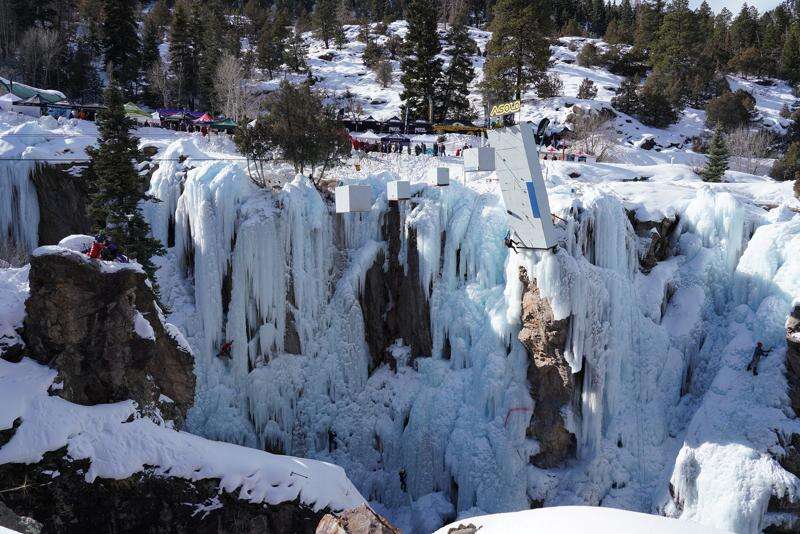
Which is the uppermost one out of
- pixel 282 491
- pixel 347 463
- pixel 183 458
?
pixel 183 458

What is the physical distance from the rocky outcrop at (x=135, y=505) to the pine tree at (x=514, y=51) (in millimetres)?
Result: 26939

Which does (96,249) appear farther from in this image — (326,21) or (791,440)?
(326,21)

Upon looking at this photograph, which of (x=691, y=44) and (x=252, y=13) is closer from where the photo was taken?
(x=691, y=44)

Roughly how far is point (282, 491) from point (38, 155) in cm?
1372

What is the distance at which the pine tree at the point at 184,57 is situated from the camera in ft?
127

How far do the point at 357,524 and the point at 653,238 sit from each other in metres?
13.2

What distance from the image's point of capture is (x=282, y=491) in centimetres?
1152

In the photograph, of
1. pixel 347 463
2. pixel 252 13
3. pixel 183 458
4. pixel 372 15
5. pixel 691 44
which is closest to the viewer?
pixel 183 458

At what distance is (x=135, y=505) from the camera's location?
34.2ft

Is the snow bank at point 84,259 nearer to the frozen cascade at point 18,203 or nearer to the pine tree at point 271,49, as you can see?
the frozen cascade at point 18,203

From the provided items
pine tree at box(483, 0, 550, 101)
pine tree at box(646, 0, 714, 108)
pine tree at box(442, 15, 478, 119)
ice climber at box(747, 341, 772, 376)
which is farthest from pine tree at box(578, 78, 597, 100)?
ice climber at box(747, 341, 772, 376)

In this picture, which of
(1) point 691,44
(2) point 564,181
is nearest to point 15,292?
(2) point 564,181

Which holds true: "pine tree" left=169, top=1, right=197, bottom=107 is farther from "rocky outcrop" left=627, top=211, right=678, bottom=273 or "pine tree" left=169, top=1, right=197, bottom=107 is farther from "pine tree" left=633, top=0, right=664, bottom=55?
"pine tree" left=633, top=0, right=664, bottom=55

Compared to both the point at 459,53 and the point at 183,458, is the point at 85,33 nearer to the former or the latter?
the point at 459,53
